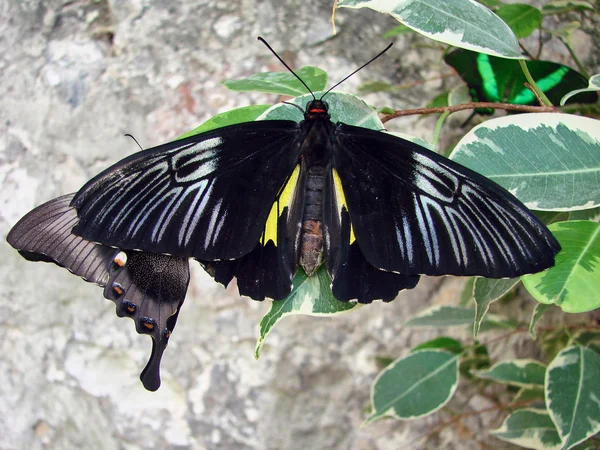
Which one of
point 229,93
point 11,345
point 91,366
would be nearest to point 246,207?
point 229,93

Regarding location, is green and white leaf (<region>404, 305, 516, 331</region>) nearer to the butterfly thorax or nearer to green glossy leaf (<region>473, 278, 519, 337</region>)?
green glossy leaf (<region>473, 278, 519, 337</region>)

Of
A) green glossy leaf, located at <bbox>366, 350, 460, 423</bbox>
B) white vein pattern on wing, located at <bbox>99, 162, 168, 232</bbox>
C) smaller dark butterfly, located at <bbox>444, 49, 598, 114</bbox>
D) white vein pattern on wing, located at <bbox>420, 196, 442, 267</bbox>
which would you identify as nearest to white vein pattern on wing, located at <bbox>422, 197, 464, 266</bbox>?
white vein pattern on wing, located at <bbox>420, 196, 442, 267</bbox>

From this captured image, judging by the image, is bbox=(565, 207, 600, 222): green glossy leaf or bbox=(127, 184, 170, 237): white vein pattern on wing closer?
bbox=(127, 184, 170, 237): white vein pattern on wing

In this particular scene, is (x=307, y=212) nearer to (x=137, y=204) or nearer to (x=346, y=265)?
(x=346, y=265)

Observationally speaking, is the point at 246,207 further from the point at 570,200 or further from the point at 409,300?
the point at 409,300

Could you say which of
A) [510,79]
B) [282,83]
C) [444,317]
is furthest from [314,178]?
[444,317]
